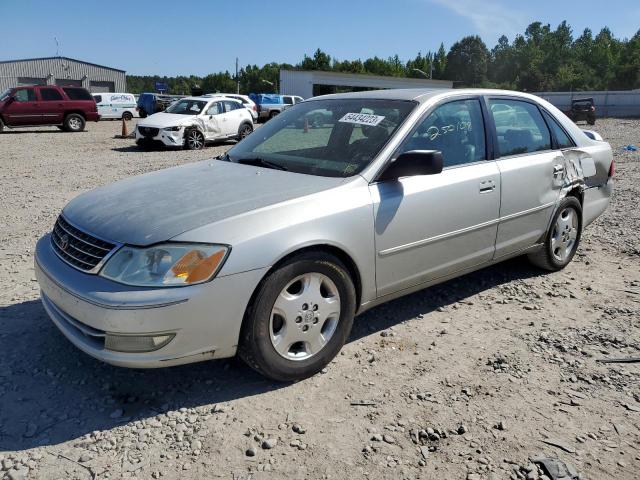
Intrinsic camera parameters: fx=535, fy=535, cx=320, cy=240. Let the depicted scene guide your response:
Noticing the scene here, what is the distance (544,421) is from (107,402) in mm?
2311

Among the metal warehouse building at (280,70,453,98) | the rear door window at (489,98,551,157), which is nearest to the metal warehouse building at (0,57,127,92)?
the metal warehouse building at (280,70,453,98)

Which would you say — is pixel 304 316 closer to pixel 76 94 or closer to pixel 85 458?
pixel 85 458

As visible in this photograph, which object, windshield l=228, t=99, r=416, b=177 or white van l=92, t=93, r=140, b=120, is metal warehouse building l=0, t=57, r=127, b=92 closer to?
white van l=92, t=93, r=140, b=120

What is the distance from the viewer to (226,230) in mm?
2717

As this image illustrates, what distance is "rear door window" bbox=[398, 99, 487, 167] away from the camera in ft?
11.9

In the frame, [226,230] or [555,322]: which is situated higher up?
[226,230]

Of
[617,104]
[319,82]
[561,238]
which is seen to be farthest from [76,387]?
[319,82]

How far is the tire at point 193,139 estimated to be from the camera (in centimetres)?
1561

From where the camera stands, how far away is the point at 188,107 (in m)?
16.7

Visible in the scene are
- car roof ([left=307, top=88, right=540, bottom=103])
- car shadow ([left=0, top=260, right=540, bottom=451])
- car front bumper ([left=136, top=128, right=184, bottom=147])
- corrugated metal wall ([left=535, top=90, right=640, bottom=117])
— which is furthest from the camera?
corrugated metal wall ([left=535, top=90, right=640, bottom=117])

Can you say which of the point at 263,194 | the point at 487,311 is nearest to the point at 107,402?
the point at 263,194

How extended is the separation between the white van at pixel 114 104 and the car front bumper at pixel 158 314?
99.4 ft

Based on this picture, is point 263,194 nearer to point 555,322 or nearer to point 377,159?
point 377,159

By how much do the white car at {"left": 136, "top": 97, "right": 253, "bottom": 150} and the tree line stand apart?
70.4 m
